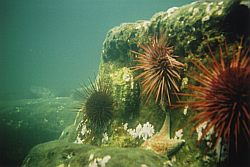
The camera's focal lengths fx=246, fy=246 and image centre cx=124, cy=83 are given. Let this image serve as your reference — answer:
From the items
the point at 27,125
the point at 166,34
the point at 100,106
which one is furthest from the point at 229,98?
the point at 27,125

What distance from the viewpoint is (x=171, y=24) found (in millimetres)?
6082

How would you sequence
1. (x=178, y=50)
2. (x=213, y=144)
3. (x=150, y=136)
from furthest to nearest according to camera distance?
(x=150, y=136) < (x=178, y=50) < (x=213, y=144)

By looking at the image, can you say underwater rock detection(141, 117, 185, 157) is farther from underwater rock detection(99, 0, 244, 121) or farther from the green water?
the green water

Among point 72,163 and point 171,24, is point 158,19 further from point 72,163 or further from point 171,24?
point 72,163

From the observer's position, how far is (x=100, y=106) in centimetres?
727

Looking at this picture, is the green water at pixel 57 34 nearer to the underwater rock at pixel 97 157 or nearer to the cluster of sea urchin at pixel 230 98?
the underwater rock at pixel 97 157

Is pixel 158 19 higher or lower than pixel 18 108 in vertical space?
higher

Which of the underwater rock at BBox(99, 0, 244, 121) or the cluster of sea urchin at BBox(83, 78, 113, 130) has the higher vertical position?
the underwater rock at BBox(99, 0, 244, 121)

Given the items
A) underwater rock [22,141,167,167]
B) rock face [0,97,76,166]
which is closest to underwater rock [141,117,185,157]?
underwater rock [22,141,167,167]

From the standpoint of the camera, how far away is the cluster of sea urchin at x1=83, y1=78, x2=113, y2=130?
23.9 ft

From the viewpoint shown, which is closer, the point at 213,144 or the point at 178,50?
the point at 213,144

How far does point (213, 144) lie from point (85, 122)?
15.9ft

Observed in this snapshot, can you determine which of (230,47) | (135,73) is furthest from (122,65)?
(230,47)

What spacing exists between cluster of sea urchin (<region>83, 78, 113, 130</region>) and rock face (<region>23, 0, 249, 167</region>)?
22 cm
